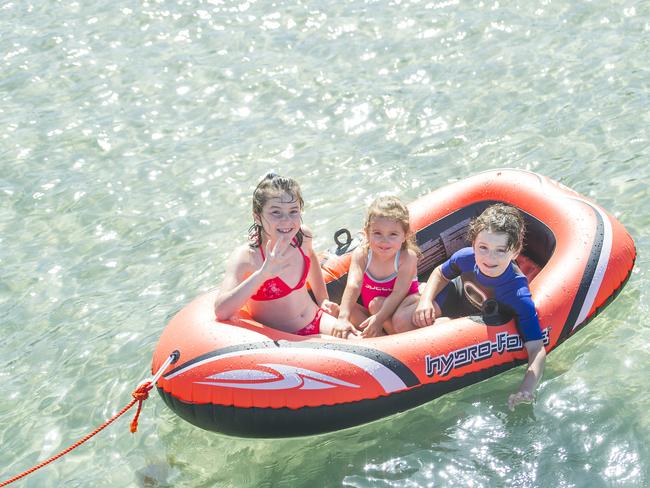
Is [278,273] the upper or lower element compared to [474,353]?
upper

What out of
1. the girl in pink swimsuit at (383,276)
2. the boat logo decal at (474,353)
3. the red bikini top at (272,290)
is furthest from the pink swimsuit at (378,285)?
the boat logo decal at (474,353)

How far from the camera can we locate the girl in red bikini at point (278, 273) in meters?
3.97

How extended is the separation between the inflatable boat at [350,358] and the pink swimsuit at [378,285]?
20.1 inches

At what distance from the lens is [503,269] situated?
4.08m

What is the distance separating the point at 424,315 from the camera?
429 centimetres

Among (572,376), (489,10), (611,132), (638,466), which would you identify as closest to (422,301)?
(572,376)

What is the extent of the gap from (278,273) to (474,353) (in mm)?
985

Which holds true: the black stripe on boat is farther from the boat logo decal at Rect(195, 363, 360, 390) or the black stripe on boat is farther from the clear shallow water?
the boat logo decal at Rect(195, 363, 360, 390)

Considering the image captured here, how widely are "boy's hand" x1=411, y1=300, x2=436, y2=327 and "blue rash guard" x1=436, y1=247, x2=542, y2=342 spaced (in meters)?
0.20

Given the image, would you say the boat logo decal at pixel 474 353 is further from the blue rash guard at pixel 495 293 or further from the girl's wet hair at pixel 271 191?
the girl's wet hair at pixel 271 191

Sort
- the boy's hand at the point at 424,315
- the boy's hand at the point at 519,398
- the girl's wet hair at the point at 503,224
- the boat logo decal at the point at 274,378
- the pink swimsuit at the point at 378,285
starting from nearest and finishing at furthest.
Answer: the boat logo decal at the point at 274,378, the boy's hand at the point at 519,398, the girl's wet hair at the point at 503,224, the boy's hand at the point at 424,315, the pink swimsuit at the point at 378,285

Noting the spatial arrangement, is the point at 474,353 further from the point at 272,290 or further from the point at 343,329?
the point at 272,290

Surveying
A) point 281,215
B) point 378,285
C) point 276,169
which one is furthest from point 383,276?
point 276,169

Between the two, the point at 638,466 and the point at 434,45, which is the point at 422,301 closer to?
the point at 638,466
